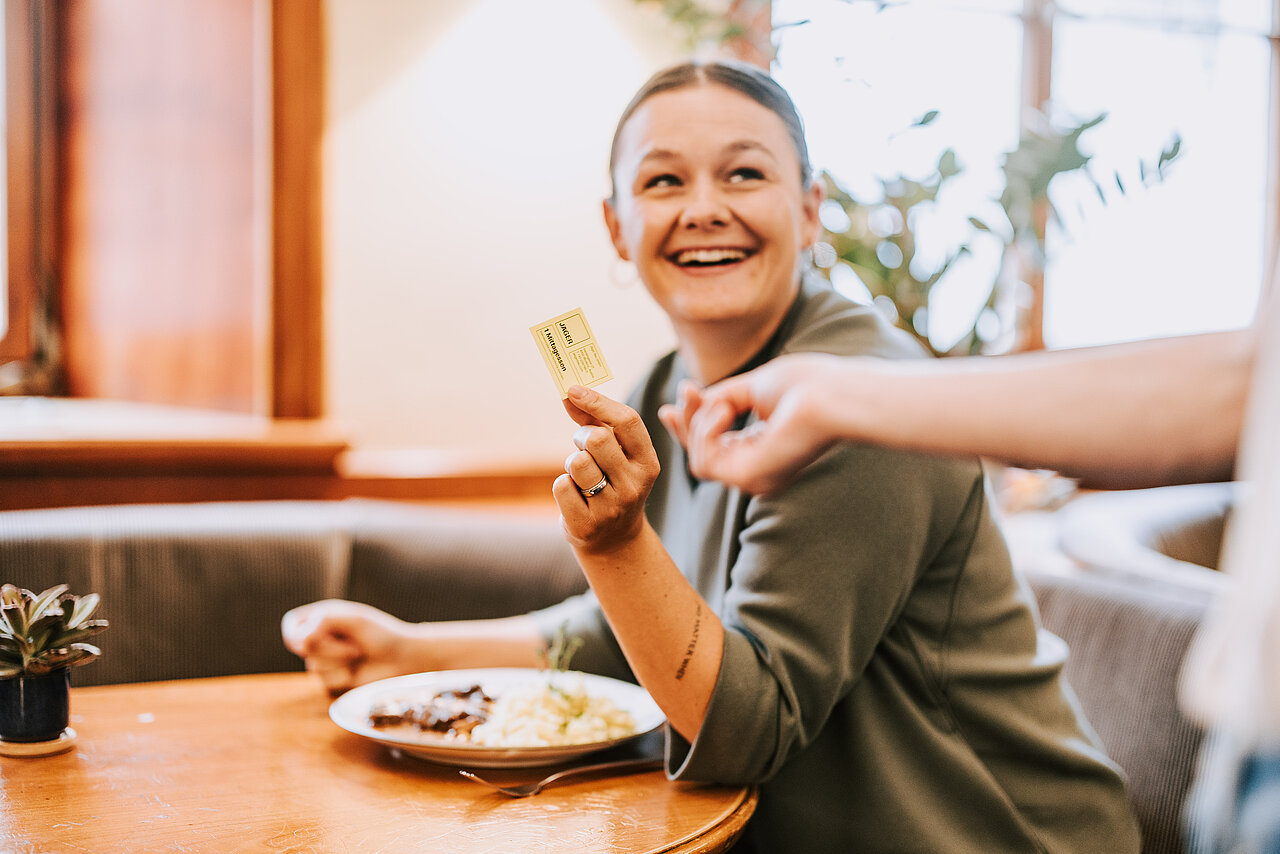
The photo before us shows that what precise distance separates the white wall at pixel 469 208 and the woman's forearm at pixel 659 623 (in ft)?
5.04

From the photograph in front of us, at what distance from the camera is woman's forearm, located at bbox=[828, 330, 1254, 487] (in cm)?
60

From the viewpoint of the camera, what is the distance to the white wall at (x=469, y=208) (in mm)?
2498

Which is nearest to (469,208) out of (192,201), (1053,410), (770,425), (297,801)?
(192,201)

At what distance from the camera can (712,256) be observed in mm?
1287

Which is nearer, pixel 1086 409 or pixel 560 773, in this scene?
pixel 1086 409

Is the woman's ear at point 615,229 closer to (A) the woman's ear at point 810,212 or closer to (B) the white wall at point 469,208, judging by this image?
(A) the woman's ear at point 810,212

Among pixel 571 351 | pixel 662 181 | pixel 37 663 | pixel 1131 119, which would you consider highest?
pixel 1131 119

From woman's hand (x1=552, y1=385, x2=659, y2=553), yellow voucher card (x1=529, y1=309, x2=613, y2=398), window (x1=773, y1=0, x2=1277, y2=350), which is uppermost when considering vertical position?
window (x1=773, y1=0, x2=1277, y2=350)

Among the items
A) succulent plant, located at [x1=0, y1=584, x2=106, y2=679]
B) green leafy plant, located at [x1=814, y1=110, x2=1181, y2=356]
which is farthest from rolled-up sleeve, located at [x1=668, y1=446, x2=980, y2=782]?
green leafy plant, located at [x1=814, y1=110, x2=1181, y2=356]

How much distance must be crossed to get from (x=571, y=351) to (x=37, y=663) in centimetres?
66

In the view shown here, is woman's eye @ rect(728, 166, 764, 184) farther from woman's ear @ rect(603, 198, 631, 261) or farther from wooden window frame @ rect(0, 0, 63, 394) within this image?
wooden window frame @ rect(0, 0, 63, 394)

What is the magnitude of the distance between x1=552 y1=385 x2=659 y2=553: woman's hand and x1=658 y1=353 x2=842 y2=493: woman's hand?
0.10 metres

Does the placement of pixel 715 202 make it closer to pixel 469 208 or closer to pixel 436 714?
pixel 436 714

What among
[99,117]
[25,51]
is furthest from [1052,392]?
[25,51]
